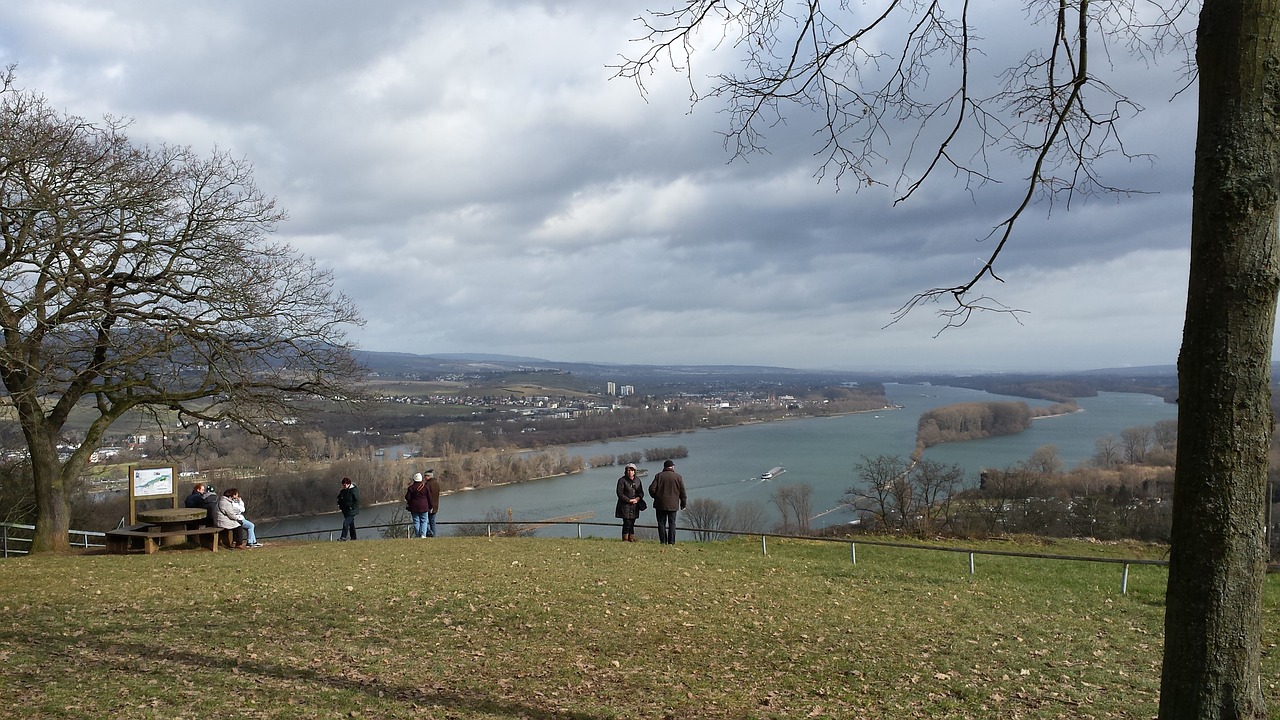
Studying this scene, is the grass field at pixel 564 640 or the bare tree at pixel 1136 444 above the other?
the grass field at pixel 564 640

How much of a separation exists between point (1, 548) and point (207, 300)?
10919 mm

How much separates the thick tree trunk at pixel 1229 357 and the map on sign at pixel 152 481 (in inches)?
676

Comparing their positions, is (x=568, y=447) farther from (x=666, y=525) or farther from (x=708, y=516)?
(x=666, y=525)

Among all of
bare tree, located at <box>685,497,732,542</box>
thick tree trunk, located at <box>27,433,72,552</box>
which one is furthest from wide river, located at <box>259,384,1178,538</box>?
thick tree trunk, located at <box>27,433,72,552</box>

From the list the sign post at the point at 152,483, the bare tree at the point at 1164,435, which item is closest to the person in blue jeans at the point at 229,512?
the sign post at the point at 152,483

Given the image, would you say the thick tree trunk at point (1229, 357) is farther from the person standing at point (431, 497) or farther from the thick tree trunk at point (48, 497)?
the thick tree trunk at point (48, 497)

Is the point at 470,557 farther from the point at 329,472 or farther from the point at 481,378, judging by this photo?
the point at 481,378

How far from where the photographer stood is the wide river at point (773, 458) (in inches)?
1593

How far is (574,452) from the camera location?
75.1 meters

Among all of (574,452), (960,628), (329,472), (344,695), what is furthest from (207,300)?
(574,452)

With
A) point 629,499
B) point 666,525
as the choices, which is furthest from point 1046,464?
point 629,499

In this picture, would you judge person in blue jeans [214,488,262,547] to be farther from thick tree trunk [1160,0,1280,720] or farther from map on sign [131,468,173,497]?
thick tree trunk [1160,0,1280,720]

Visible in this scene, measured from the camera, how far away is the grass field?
5273 millimetres

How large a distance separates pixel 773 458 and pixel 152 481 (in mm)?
59134
